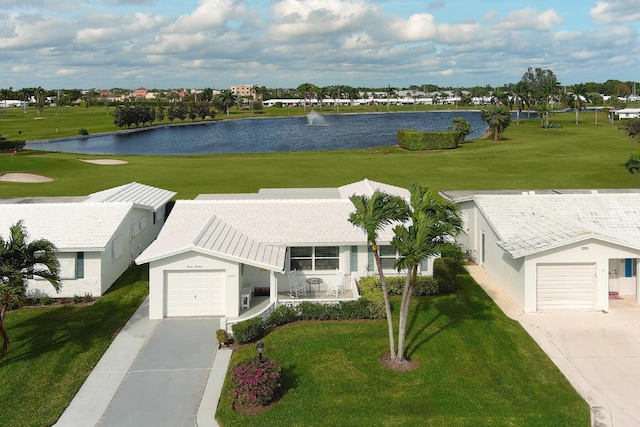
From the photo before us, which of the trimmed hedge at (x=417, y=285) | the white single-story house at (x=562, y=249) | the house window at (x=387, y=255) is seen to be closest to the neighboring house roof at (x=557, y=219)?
the white single-story house at (x=562, y=249)

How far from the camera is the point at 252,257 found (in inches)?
814

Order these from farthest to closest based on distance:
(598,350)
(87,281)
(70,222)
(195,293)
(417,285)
Answer: 1. (70,222)
2. (87,281)
3. (417,285)
4. (195,293)
5. (598,350)

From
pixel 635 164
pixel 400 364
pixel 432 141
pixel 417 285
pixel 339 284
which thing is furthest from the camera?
pixel 432 141

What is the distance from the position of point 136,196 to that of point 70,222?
6.17m

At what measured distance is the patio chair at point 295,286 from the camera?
72.1 ft

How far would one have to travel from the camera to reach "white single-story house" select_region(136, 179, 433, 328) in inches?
801

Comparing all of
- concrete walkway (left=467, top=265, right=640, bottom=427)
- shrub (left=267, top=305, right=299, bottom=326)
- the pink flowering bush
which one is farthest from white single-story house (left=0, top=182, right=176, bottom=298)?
concrete walkway (left=467, top=265, right=640, bottom=427)

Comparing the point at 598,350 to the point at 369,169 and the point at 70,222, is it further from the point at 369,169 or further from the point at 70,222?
the point at 369,169

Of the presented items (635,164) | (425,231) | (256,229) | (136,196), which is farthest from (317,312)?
(635,164)

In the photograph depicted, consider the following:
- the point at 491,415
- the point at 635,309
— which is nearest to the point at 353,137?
the point at 635,309

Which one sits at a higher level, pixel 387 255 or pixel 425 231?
pixel 425 231

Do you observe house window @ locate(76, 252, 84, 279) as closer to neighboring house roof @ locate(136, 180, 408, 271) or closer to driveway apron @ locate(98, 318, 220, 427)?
neighboring house roof @ locate(136, 180, 408, 271)

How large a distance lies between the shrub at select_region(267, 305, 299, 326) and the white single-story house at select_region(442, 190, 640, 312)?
8.15 meters

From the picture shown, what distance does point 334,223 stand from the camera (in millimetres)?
23781
